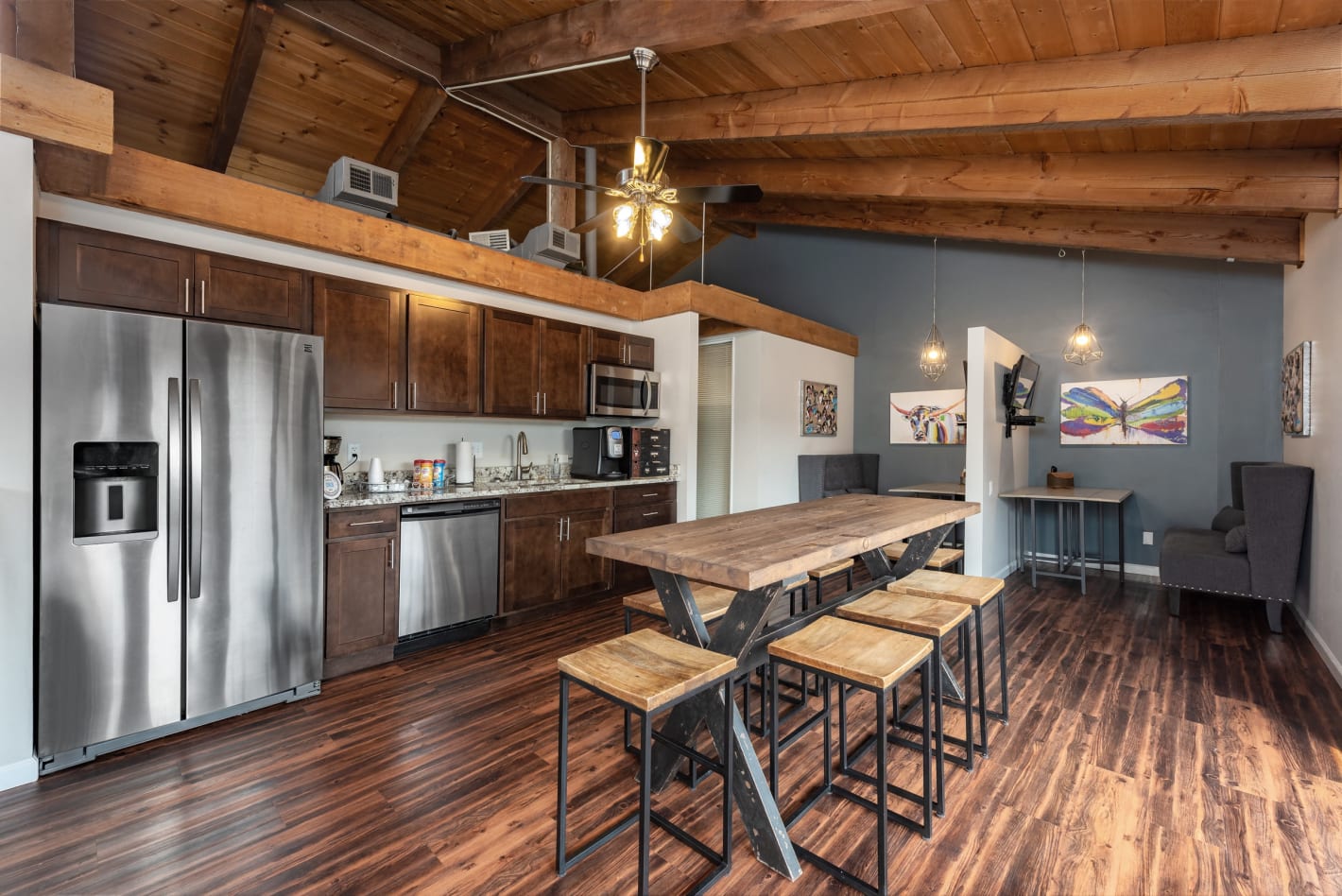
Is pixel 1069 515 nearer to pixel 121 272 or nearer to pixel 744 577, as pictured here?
pixel 744 577

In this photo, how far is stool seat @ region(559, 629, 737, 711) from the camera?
1.48 m

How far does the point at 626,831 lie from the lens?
73.0 inches

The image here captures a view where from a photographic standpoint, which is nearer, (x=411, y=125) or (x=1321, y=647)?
(x=1321, y=647)

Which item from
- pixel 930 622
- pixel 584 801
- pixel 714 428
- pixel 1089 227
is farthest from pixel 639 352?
pixel 1089 227

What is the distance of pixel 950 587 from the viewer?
8.16ft

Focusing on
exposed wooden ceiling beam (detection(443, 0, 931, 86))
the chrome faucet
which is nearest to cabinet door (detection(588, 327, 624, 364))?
the chrome faucet

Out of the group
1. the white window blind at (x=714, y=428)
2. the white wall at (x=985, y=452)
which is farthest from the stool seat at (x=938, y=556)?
the white window blind at (x=714, y=428)

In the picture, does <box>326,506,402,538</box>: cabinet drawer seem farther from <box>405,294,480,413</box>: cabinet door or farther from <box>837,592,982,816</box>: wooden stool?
<box>837,592,982,816</box>: wooden stool

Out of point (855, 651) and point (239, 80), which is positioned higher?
point (239, 80)

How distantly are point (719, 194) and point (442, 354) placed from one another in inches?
78.3

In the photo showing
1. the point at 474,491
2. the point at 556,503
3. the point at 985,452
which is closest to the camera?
the point at 474,491

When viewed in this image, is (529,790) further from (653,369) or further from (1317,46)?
(1317,46)

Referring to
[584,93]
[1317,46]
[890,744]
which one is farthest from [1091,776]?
[584,93]

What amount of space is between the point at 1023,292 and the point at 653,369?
3999mm
